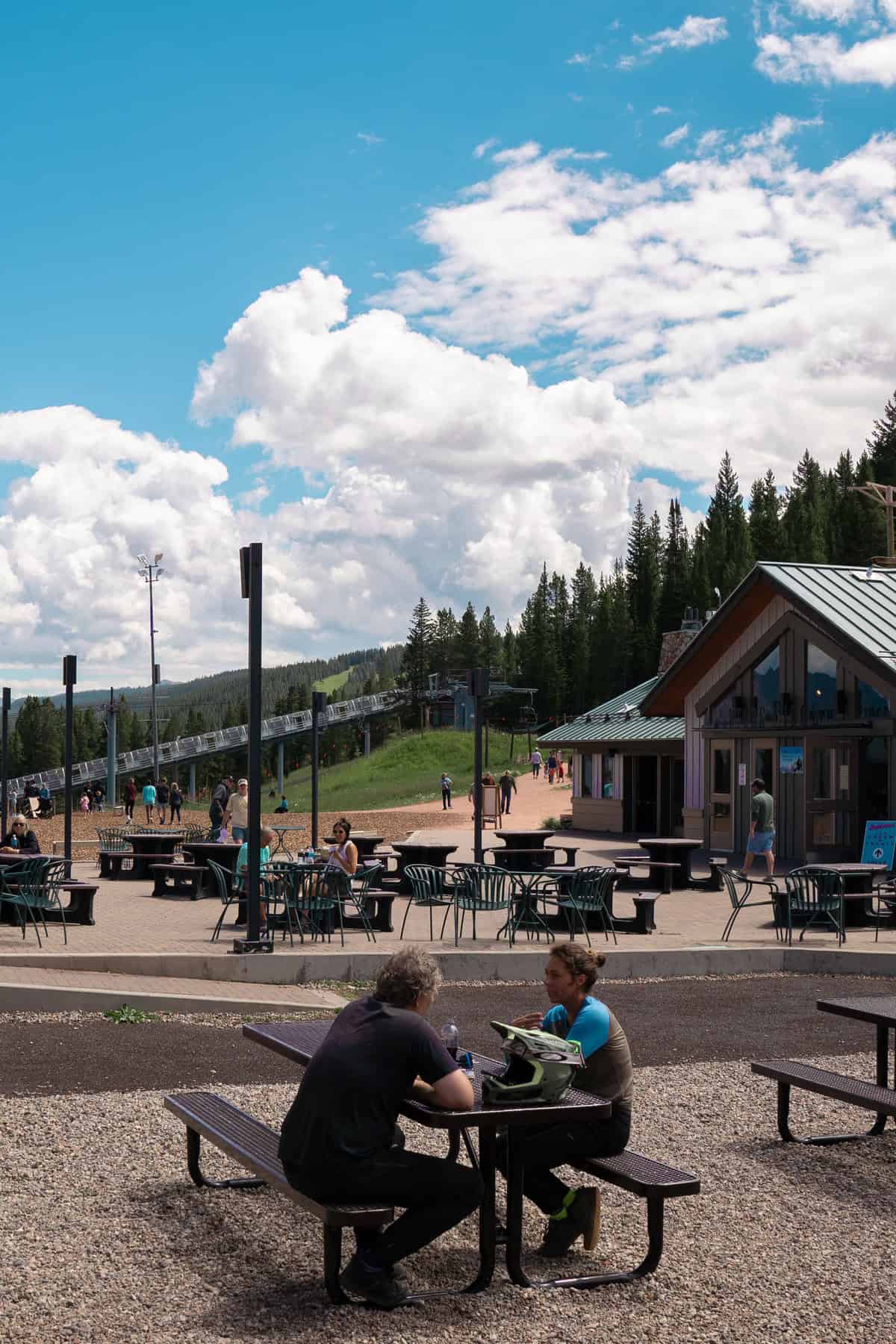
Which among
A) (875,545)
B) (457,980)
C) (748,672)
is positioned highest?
(875,545)

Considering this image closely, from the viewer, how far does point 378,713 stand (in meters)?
93.9

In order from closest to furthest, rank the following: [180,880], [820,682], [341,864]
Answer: [341,864], [180,880], [820,682]

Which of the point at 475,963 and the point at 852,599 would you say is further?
the point at 852,599

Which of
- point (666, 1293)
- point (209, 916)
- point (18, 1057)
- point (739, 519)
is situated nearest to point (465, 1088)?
point (666, 1293)

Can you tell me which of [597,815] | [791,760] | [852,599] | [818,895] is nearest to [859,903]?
[818,895]

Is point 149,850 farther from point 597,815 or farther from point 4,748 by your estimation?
point 597,815

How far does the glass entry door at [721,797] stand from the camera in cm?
2852

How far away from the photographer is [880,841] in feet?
67.4

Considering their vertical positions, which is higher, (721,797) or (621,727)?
(621,727)

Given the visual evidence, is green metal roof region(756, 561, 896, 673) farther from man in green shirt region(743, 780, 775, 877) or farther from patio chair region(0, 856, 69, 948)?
patio chair region(0, 856, 69, 948)

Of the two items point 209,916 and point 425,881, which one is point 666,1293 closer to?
point 425,881

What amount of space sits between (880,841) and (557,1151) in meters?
16.5

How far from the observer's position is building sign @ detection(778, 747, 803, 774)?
84.9ft

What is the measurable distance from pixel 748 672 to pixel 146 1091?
71.3 ft
